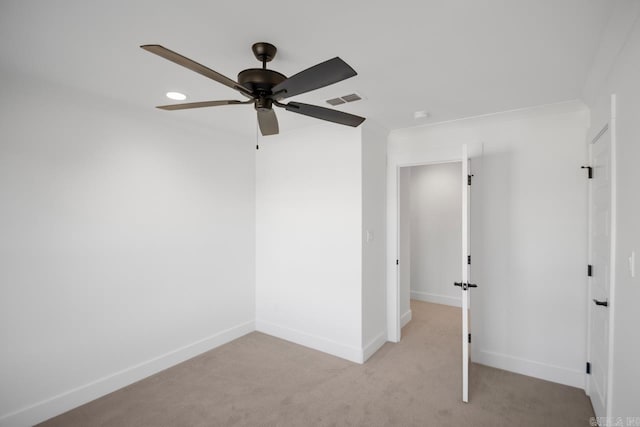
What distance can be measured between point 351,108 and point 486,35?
1345mm

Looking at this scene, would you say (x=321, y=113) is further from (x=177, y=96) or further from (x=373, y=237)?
(x=373, y=237)

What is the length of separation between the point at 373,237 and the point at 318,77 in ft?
7.70

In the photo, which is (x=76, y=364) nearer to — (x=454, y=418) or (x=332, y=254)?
(x=332, y=254)

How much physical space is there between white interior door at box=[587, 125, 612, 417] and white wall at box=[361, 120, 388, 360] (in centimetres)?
183

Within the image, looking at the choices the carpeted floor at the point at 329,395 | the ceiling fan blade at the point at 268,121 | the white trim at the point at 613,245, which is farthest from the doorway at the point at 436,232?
the ceiling fan blade at the point at 268,121

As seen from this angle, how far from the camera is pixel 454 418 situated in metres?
2.31

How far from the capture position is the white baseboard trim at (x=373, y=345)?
3.22 m

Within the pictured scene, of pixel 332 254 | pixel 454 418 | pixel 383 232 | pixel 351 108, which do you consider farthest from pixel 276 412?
pixel 351 108

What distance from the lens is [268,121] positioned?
6.33 ft

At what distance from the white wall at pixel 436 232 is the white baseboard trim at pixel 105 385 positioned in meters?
3.33

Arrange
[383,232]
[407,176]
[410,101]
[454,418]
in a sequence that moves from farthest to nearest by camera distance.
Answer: [407,176]
[383,232]
[410,101]
[454,418]

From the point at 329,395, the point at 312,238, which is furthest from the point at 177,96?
the point at 329,395

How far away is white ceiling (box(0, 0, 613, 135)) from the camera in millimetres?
1460

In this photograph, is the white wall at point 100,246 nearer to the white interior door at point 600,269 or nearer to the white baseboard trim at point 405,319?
the white baseboard trim at point 405,319
